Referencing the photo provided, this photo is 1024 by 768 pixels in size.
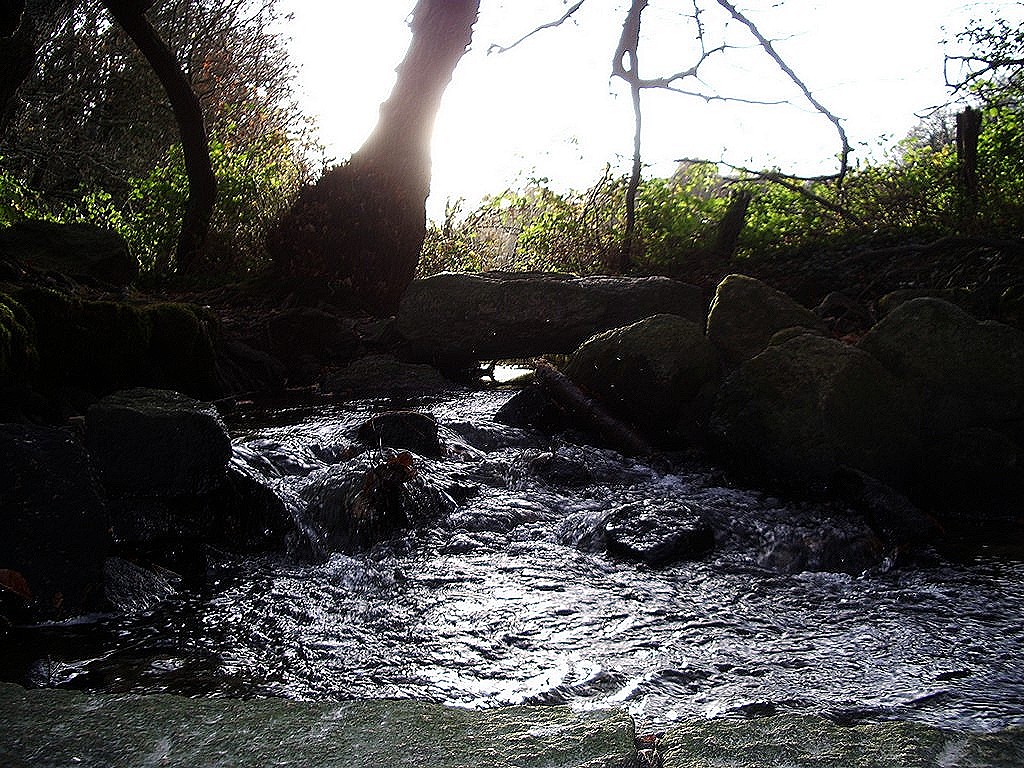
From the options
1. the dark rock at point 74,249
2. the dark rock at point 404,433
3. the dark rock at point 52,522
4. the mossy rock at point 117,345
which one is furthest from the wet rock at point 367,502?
the dark rock at point 74,249

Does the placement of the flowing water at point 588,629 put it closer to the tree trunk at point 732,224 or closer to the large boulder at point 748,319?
the large boulder at point 748,319

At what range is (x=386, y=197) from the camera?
Result: 11.0 meters

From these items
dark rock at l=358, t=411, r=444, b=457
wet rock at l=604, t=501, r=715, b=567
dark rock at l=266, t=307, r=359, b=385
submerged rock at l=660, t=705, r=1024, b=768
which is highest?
dark rock at l=266, t=307, r=359, b=385

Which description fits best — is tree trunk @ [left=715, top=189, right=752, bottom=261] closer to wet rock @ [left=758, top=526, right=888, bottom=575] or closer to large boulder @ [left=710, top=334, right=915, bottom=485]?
large boulder @ [left=710, top=334, right=915, bottom=485]

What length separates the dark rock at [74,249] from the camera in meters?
9.08

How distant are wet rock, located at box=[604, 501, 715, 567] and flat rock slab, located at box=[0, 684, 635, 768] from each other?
5.84 ft

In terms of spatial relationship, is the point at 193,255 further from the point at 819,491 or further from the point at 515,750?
the point at 515,750

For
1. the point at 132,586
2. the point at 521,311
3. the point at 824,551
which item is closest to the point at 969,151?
the point at 521,311

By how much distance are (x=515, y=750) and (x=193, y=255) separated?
11533 mm

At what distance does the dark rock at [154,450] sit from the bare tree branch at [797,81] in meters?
7.62

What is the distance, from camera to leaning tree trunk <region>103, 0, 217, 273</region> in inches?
454

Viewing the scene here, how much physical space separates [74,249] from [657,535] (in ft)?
26.7

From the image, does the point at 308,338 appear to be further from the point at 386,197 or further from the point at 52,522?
the point at 52,522

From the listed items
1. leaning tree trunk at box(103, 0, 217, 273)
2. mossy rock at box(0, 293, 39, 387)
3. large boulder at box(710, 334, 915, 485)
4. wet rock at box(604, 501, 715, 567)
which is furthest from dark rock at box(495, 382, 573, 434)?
leaning tree trunk at box(103, 0, 217, 273)
